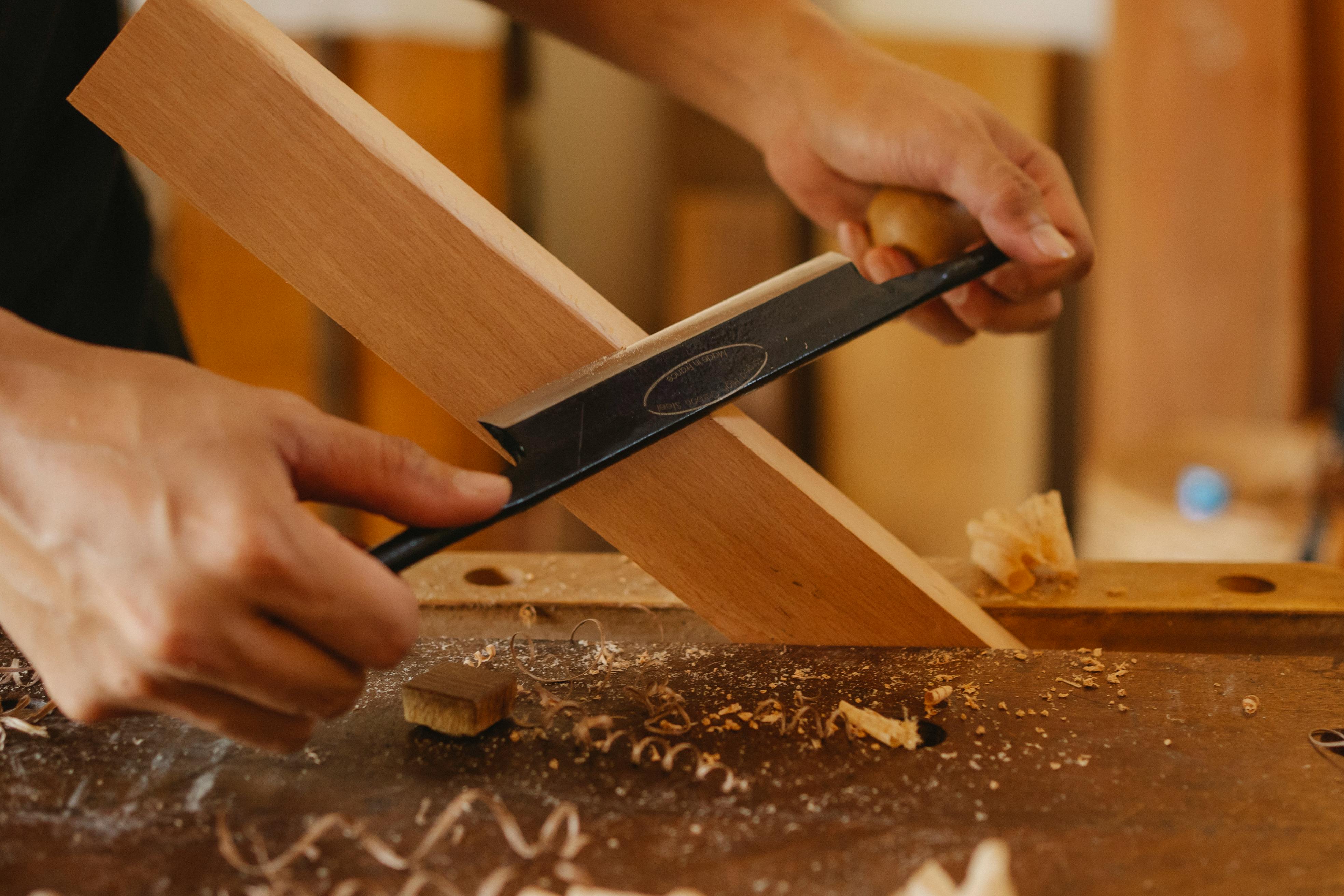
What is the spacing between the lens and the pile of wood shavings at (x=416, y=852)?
0.59 m

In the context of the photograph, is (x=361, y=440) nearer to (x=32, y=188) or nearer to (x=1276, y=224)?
(x=32, y=188)

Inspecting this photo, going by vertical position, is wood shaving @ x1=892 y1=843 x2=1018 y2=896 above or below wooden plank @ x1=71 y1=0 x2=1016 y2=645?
below

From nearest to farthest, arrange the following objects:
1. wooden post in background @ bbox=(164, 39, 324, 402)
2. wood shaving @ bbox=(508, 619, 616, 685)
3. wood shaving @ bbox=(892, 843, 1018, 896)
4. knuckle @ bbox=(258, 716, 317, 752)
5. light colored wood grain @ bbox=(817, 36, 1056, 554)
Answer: wood shaving @ bbox=(892, 843, 1018, 896), knuckle @ bbox=(258, 716, 317, 752), wood shaving @ bbox=(508, 619, 616, 685), wooden post in background @ bbox=(164, 39, 324, 402), light colored wood grain @ bbox=(817, 36, 1056, 554)

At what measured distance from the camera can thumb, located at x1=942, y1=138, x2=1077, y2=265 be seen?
0.97m

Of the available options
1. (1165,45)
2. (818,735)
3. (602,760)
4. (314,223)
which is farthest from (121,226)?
(1165,45)

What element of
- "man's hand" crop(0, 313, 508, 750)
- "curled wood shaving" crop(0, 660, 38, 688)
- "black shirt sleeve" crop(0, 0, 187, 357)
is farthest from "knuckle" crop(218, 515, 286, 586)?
"black shirt sleeve" crop(0, 0, 187, 357)

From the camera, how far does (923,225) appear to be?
3.25 feet

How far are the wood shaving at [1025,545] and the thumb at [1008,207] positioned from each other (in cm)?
26

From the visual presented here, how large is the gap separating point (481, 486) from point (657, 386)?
0.55 ft

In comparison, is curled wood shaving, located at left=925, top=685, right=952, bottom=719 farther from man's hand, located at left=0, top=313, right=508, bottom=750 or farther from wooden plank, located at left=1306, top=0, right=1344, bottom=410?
wooden plank, located at left=1306, top=0, right=1344, bottom=410

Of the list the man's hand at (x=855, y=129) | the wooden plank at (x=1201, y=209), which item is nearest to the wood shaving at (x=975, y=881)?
the man's hand at (x=855, y=129)

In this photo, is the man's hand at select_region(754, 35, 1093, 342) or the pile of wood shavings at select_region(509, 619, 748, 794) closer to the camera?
the pile of wood shavings at select_region(509, 619, 748, 794)

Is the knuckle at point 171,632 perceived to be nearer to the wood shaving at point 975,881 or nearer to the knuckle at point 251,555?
the knuckle at point 251,555

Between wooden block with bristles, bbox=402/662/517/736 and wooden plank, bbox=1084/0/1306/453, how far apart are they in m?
2.47
